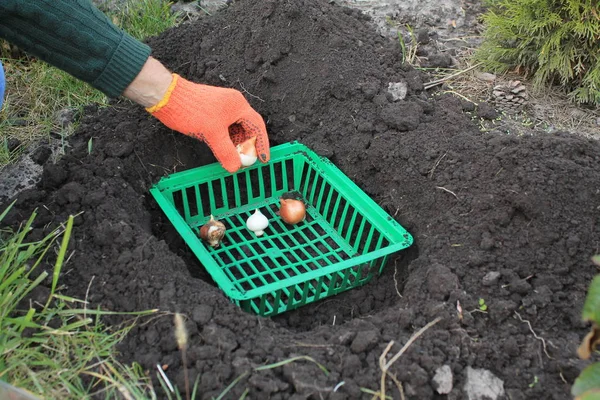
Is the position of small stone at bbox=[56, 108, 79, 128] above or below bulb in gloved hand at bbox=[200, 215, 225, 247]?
above

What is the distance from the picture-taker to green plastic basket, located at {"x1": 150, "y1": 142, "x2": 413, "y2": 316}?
221 centimetres

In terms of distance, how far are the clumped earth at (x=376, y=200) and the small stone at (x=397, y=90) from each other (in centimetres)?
3

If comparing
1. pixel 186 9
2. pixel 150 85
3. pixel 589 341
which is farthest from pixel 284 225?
pixel 186 9

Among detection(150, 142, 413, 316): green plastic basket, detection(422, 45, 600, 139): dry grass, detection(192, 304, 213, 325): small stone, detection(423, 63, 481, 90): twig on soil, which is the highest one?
detection(423, 63, 481, 90): twig on soil

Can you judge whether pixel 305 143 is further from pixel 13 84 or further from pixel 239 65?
pixel 13 84

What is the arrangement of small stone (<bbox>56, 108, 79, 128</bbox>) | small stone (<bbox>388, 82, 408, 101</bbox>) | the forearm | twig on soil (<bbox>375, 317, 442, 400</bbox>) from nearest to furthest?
twig on soil (<bbox>375, 317, 442, 400</bbox>) → the forearm → small stone (<bbox>388, 82, 408, 101</bbox>) → small stone (<bbox>56, 108, 79, 128</bbox>)

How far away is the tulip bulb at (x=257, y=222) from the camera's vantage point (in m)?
2.45

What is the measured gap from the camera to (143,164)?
2.48 meters

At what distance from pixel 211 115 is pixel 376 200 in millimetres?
737

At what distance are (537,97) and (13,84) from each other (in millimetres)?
2560

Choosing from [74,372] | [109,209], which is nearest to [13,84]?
[109,209]

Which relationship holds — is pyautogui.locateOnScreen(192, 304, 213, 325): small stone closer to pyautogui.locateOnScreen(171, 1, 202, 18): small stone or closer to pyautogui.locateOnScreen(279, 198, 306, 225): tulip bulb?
pyautogui.locateOnScreen(279, 198, 306, 225): tulip bulb

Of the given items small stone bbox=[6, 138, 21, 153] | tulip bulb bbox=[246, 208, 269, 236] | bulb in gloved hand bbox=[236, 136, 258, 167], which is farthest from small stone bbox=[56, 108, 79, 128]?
tulip bulb bbox=[246, 208, 269, 236]

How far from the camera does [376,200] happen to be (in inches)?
96.7
